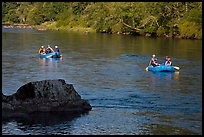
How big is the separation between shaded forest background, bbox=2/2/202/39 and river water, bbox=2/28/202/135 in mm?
22715

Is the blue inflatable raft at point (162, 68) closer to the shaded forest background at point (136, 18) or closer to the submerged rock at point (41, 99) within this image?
the submerged rock at point (41, 99)

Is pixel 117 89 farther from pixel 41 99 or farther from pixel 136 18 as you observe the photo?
pixel 136 18

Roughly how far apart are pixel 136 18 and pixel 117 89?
186 ft

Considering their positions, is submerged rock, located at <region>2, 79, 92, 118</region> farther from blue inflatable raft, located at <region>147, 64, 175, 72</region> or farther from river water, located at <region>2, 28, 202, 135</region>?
blue inflatable raft, located at <region>147, 64, 175, 72</region>

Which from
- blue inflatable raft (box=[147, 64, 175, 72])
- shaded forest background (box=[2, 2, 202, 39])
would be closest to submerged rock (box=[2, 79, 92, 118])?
blue inflatable raft (box=[147, 64, 175, 72])

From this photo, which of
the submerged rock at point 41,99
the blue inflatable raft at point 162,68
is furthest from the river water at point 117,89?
the submerged rock at point 41,99

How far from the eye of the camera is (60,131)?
1898 cm

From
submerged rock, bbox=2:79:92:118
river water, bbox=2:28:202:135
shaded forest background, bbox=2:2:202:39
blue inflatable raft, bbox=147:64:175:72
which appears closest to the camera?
river water, bbox=2:28:202:135

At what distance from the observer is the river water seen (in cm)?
1973

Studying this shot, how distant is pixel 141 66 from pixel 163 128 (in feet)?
66.0

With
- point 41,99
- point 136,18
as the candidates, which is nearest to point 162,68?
point 41,99

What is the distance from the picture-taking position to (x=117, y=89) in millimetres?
28719

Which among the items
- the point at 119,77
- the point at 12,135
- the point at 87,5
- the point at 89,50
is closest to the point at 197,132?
the point at 12,135

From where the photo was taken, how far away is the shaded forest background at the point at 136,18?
244 ft
